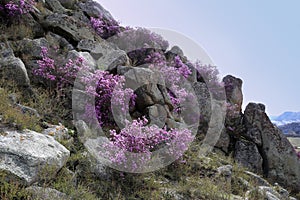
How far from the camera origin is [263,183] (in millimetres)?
9945

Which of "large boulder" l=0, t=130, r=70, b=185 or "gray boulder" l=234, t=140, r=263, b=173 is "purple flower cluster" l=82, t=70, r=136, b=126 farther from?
"gray boulder" l=234, t=140, r=263, b=173

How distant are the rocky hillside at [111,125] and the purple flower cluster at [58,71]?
0.11 feet

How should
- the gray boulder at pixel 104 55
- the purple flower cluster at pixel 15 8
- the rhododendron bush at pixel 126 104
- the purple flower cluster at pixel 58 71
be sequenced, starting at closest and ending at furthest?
the rhododendron bush at pixel 126 104
the purple flower cluster at pixel 58 71
the gray boulder at pixel 104 55
the purple flower cluster at pixel 15 8

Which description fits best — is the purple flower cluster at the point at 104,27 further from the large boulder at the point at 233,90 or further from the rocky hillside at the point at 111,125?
the large boulder at the point at 233,90

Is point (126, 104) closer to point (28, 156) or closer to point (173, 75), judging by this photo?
point (173, 75)

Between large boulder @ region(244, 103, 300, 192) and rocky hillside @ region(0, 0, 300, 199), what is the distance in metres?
0.05

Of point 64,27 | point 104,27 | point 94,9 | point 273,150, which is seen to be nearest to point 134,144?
point 64,27

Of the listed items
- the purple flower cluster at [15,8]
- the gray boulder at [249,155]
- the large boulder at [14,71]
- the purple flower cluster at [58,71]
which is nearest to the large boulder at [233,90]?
the gray boulder at [249,155]

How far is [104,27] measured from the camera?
16016 mm

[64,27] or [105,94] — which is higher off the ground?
[64,27]

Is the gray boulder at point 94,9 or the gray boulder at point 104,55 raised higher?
the gray boulder at point 94,9

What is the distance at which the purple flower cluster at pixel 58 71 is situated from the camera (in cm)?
907

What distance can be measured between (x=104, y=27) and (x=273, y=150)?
35.4 feet

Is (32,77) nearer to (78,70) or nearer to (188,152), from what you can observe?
(78,70)
